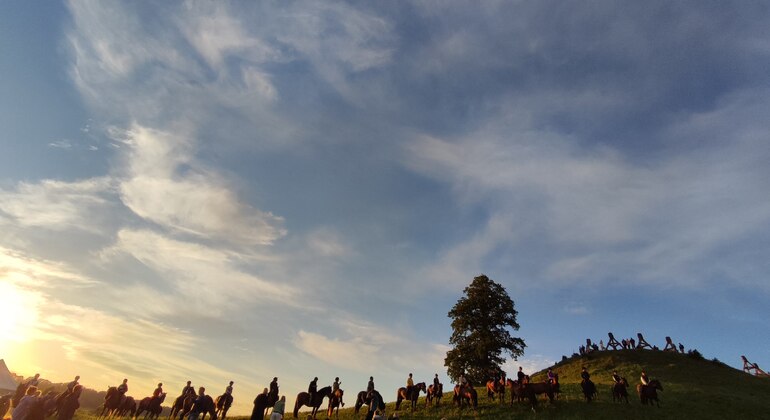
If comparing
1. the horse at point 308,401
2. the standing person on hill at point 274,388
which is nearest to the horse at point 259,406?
the standing person on hill at point 274,388

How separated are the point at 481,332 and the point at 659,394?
20642mm

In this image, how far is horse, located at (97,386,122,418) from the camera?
26.8m

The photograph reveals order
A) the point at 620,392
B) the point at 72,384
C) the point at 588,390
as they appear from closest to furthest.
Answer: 1. the point at 72,384
2. the point at 588,390
3. the point at 620,392

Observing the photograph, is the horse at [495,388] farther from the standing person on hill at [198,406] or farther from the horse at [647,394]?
the standing person on hill at [198,406]

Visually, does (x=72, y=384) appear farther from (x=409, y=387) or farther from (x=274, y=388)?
(x=409, y=387)

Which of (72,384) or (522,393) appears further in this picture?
(522,393)

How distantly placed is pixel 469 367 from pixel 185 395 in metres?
33.2

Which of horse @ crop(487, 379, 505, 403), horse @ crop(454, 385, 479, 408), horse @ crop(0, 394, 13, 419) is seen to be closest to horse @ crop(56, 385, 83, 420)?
horse @ crop(0, 394, 13, 419)

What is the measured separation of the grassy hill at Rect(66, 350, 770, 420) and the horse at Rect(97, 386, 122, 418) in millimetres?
1345

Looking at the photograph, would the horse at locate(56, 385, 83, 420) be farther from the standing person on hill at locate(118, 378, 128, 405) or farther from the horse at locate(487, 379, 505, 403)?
the horse at locate(487, 379, 505, 403)

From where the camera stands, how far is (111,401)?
26.9 meters

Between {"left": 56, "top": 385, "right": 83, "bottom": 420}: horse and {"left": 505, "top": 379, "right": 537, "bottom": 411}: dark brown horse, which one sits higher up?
{"left": 505, "top": 379, "right": 537, "bottom": 411}: dark brown horse

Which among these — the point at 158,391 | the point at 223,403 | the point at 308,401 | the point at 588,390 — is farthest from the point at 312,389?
the point at 588,390

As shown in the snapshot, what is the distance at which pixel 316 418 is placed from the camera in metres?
26.2
